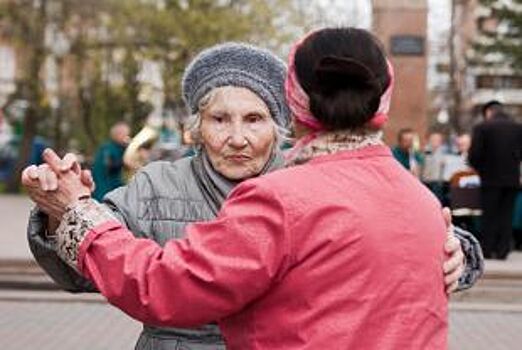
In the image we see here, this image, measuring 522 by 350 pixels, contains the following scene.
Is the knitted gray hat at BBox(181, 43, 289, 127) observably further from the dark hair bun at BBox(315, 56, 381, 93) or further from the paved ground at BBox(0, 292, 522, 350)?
the paved ground at BBox(0, 292, 522, 350)

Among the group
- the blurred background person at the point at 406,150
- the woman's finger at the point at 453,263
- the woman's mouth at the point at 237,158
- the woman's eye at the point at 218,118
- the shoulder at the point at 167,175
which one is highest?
the woman's eye at the point at 218,118

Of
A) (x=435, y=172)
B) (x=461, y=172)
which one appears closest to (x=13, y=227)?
(x=435, y=172)

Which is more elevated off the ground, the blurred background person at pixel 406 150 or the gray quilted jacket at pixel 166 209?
the gray quilted jacket at pixel 166 209

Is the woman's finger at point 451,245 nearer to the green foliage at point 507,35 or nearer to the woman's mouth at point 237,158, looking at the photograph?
the woman's mouth at point 237,158

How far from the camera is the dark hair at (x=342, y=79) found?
2.00 metres

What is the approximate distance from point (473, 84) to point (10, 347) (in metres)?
85.8

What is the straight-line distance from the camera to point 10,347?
805 centimetres

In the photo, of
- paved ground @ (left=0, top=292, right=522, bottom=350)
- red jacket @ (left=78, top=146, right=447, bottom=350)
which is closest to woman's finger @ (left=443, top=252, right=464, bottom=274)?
red jacket @ (left=78, top=146, right=447, bottom=350)

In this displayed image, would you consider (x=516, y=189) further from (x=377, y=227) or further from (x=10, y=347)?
(x=377, y=227)

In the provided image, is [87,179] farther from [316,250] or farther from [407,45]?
[407,45]

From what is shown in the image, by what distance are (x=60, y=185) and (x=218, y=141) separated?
2.34 feet

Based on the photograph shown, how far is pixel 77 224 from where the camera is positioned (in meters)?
2.07

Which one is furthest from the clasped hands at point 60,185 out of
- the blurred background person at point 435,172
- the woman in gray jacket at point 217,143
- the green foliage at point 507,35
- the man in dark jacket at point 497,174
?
the green foliage at point 507,35

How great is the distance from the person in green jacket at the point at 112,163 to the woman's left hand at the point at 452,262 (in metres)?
11.7
